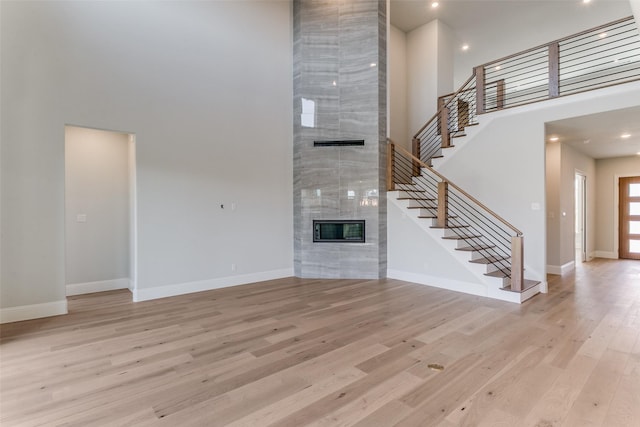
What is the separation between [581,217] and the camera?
8.16 meters

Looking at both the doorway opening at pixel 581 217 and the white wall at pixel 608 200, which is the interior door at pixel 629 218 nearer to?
the white wall at pixel 608 200

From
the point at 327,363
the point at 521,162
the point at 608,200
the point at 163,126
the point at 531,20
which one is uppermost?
the point at 531,20

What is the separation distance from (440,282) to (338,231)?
2035 millimetres

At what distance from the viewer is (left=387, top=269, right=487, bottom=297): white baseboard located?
191 inches

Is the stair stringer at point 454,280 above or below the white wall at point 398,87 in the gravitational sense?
below

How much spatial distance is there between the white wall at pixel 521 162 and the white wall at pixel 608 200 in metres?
5.26

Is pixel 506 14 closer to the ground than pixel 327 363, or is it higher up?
higher up

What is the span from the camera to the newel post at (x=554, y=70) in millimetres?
4910

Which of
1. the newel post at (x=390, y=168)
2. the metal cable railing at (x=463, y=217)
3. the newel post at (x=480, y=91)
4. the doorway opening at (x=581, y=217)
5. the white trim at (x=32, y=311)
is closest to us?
the white trim at (x=32, y=311)

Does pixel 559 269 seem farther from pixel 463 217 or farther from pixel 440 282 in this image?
pixel 440 282

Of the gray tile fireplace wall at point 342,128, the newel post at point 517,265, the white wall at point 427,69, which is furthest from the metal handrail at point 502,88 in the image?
the newel post at point 517,265

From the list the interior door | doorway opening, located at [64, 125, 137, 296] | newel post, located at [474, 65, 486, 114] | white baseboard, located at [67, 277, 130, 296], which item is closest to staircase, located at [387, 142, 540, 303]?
newel post, located at [474, 65, 486, 114]

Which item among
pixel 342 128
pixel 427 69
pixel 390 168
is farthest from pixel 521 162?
pixel 427 69

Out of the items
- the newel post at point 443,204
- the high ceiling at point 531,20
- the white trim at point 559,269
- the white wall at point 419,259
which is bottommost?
the white trim at point 559,269
